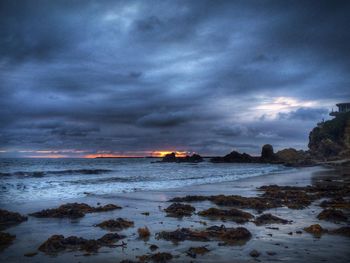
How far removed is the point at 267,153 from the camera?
145 metres

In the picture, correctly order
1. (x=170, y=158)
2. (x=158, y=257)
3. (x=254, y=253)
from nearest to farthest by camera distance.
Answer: (x=158, y=257) < (x=254, y=253) < (x=170, y=158)

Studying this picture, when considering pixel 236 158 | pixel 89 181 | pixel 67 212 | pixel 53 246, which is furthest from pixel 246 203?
pixel 236 158

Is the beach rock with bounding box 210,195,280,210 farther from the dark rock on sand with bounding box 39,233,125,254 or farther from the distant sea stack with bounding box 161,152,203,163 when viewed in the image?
the distant sea stack with bounding box 161,152,203,163

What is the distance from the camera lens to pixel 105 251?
9789mm

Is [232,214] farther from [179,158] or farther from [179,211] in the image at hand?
[179,158]

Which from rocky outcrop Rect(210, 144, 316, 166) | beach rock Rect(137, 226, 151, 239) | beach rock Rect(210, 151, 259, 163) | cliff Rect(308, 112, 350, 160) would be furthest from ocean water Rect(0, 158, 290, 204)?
beach rock Rect(210, 151, 259, 163)

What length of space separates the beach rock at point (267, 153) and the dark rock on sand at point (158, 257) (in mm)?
137241

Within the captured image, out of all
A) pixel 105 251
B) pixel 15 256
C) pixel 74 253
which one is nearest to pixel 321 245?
pixel 105 251

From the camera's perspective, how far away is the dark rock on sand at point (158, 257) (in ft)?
28.9

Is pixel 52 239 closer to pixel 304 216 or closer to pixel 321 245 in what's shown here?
pixel 321 245

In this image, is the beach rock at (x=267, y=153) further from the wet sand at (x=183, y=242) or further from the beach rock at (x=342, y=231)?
the beach rock at (x=342, y=231)

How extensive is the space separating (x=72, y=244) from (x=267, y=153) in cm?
14139

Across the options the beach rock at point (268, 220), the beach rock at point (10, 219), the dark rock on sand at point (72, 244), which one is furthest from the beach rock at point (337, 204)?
the beach rock at point (10, 219)

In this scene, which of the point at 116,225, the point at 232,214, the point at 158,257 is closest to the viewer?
the point at 158,257
